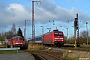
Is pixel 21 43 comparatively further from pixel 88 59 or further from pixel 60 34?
pixel 88 59

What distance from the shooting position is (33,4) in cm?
5788

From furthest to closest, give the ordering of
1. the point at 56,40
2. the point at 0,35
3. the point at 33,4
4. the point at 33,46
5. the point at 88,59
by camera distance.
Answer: the point at 0,35 < the point at 33,4 < the point at 56,40 < the point at 33,46 < the point at 88,59

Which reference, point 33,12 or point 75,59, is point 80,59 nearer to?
point 75,59

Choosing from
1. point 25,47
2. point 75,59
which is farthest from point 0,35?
point 75,59

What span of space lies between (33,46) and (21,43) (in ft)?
9.19

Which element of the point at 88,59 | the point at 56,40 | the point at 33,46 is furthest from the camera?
the point at 56,40

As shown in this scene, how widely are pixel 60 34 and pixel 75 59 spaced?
33.9 m

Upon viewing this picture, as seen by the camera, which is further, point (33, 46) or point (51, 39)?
point (51, 39)

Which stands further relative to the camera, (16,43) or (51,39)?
(51,39)

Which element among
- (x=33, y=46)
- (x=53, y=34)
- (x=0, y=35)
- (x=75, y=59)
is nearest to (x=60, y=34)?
(x=53, y=34)

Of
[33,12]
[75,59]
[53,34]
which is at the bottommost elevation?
[75,59]

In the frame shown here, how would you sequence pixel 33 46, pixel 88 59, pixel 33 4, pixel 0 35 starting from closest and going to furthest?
pixel 88 59, pixel 33 46, pixel 33 4, pixel 0 35

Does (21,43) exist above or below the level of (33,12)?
below

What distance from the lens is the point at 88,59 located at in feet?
65.8
